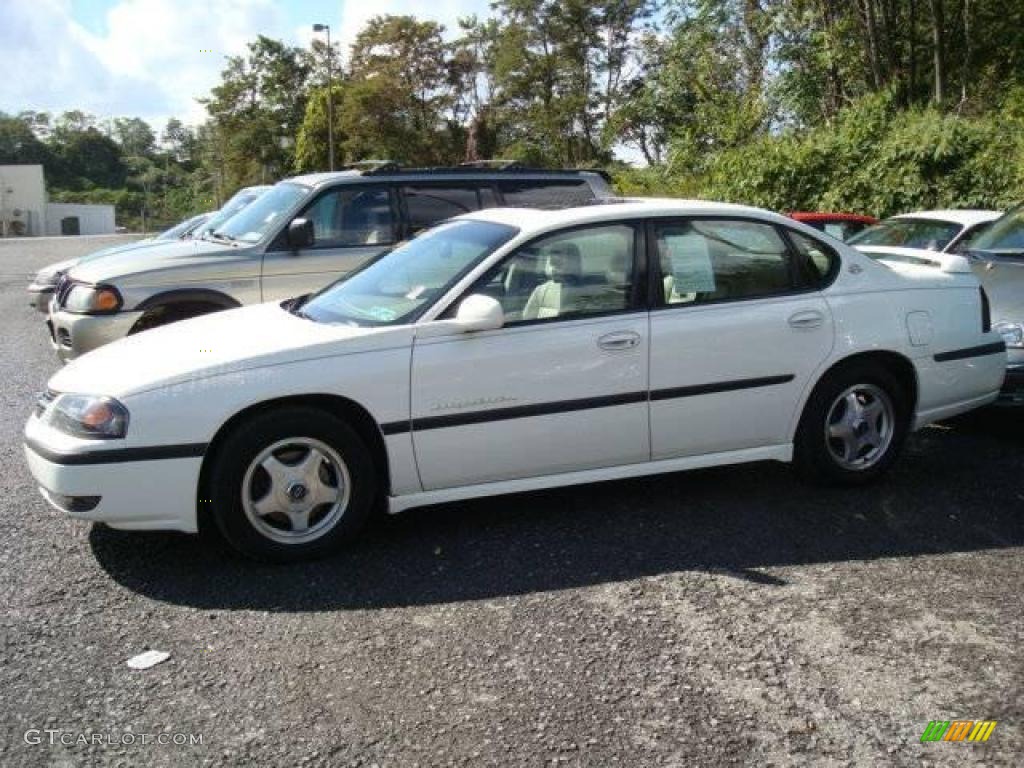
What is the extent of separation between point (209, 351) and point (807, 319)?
9.39 feet

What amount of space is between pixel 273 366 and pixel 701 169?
18.8 metres

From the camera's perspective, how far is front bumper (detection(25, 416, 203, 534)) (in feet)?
12.7

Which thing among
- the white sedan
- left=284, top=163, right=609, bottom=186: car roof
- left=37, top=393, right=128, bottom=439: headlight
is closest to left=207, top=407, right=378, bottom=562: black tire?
the white sedan

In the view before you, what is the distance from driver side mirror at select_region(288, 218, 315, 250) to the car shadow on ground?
10.7ft

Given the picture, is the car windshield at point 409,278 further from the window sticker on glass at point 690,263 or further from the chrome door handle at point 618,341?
the window sticker on glass at point 690,263

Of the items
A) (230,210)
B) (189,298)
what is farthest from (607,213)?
(230,210)

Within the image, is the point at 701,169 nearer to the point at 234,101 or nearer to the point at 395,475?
the point at 395,475

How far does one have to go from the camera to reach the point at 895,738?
2.90 metres

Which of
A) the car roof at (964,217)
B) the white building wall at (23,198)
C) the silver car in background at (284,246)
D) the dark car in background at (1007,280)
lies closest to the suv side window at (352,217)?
the silver car in background at (284,246)

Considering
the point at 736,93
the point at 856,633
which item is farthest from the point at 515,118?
the point at 856,633

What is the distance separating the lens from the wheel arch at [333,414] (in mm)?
4043

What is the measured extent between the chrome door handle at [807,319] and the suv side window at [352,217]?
383cm

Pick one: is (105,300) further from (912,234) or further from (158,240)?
(912,234)

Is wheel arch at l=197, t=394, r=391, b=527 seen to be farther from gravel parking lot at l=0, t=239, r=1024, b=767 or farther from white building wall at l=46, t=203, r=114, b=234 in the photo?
white building wall at l=46, t=203, r=114, b=234
